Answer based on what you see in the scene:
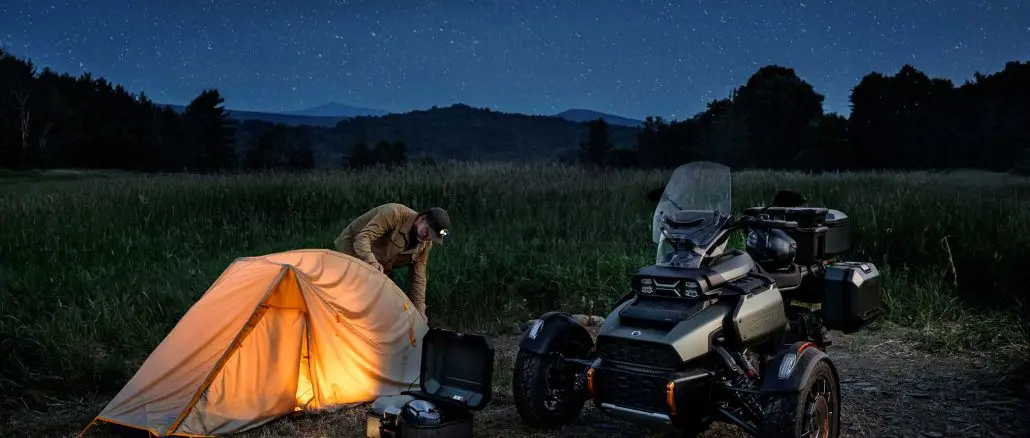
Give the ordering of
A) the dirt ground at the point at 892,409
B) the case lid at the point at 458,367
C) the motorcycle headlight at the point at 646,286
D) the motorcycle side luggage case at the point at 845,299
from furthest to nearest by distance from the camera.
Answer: the motorcycle side luggage case at the point at 845,299, the dirt ground at the point at 892,409, the case lid at the point at 458,367, the motorcycle headlight at the point at 646,286

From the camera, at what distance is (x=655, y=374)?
4.27 metres

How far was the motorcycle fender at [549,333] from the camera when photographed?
16.4 feet

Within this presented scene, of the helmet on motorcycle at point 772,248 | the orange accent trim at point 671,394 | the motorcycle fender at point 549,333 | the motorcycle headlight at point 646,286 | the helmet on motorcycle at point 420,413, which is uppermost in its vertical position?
the helmet on motorcycle at point 772,248

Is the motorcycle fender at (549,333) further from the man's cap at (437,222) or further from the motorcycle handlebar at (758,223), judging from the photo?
the man's cap at (437,222)

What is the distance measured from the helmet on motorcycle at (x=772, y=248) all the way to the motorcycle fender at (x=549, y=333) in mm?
1360

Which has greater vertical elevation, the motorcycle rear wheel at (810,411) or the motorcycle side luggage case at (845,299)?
the motorcycle side luggage case at (845,299)

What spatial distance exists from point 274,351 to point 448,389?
1488mm

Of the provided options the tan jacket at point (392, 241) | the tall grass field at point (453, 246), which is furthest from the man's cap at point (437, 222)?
the tall grass field at point (453, 246)

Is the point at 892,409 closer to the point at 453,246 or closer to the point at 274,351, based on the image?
the point at 274,351

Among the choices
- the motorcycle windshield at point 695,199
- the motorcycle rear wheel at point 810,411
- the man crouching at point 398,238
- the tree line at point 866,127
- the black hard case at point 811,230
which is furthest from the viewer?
the tree line at point 866,127

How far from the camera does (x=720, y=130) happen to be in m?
45.0

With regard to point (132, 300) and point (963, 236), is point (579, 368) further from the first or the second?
point (963, 236)

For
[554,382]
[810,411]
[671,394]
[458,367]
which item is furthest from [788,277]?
[458,367]

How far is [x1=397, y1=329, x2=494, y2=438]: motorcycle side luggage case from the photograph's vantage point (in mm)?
4957
